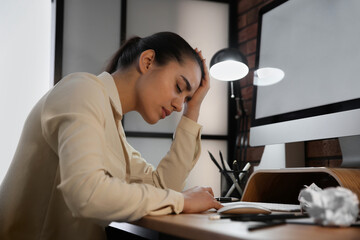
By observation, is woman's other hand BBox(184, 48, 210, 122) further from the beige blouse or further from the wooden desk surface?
the wooden desk surface

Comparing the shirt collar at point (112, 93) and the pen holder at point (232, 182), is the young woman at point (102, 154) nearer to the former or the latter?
the shirt collar at point (112, 93)

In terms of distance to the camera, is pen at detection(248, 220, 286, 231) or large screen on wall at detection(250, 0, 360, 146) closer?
pen at detection(248, 220, 286, 231)

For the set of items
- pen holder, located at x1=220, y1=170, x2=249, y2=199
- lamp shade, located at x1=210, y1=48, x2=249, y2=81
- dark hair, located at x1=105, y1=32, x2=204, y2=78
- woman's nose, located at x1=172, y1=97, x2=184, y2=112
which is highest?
lamp shade, located at x1=210, y1=48, x2=249, y2=81

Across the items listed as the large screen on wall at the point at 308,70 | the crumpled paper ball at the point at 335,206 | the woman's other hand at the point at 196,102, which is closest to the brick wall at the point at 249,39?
the large screen on wall at the point at 308,70

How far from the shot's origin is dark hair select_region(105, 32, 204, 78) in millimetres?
1094

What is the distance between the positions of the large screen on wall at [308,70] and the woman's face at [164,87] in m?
0.35

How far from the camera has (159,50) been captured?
1098mm

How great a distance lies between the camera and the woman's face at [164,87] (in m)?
1.08

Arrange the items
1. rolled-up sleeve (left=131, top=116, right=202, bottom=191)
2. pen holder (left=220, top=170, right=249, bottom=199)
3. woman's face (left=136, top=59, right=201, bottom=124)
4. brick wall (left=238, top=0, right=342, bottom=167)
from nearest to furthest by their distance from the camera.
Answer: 1. woman's face (left=136, top=59, right=201, bottom=124)
2. rolled-up sleeve (left=131, top=116, right=202, bottom=191)
3. pen holder (left=220, top=170, right=249, bottom=199)
4. brick wall (left=238, top=0, right=342, bottom=167)

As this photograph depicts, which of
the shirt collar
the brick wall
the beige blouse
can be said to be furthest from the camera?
the brick wall

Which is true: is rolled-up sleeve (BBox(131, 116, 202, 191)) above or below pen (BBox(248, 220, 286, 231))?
above

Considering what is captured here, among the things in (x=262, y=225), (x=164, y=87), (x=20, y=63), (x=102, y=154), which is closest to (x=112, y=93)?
(x=164, y=87)

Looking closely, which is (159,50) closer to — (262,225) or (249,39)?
(262,225)

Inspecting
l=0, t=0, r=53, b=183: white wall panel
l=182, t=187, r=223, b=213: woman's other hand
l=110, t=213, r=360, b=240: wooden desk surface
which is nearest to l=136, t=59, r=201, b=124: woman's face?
l=182, t=187, r=223, b=213: woman's other hand
